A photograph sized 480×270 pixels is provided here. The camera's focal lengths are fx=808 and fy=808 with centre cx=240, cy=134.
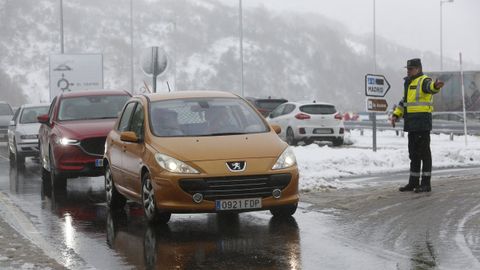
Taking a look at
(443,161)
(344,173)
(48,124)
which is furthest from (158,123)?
(443,161)

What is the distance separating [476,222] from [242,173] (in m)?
2.64

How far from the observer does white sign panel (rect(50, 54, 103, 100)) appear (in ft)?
117

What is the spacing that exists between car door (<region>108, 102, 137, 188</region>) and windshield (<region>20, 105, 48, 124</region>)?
1216cm

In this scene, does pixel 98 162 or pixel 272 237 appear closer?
pixel 272 237

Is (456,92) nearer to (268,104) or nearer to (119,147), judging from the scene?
(268,104)

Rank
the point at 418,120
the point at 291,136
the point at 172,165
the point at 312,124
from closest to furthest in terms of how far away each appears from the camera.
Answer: the point at 172,165
the point at 418,120
the point at 312,124
the point at 291,136

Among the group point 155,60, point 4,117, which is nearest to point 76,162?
point 155,60

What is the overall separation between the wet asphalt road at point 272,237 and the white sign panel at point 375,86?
24.5ft

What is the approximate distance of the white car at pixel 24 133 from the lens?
67.4 feet

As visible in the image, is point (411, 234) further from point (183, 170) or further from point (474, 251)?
point (183, 170)

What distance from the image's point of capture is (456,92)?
4178cm

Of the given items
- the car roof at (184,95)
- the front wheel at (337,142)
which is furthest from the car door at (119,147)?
the front wheel at (337,142)

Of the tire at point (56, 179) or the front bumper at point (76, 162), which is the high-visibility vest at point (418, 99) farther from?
the tire at point (56, 179)

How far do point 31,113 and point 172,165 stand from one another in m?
15.2
